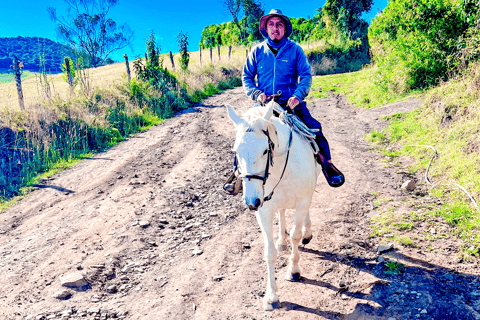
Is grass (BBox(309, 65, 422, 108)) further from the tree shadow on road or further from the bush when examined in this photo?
the tree shadow on road

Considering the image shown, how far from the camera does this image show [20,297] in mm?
4078

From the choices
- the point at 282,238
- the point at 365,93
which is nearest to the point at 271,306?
the point at 282,238

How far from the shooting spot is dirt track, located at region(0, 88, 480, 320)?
3.58 metres

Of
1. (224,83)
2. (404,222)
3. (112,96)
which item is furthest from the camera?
(224,83)

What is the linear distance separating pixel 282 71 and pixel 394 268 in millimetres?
2976

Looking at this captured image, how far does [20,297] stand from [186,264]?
215 cm

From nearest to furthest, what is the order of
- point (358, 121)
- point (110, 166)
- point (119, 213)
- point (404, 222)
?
point (404, 222) < point (119, 213) < point (110, 166) < point (358, 121)

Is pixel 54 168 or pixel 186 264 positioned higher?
pixel 54 168

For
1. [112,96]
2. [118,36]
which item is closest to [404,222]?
[112,96]

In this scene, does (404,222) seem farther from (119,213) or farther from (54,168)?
(54,168)

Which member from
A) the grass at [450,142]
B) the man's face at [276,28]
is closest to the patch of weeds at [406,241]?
the grass at [450,142]

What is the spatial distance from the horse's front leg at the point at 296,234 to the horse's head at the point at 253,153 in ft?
3.71

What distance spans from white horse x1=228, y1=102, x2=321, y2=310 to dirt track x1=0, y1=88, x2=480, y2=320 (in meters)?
0.57

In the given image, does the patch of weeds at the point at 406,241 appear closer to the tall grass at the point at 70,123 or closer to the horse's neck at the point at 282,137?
the horse's neck at the point at 282,137
